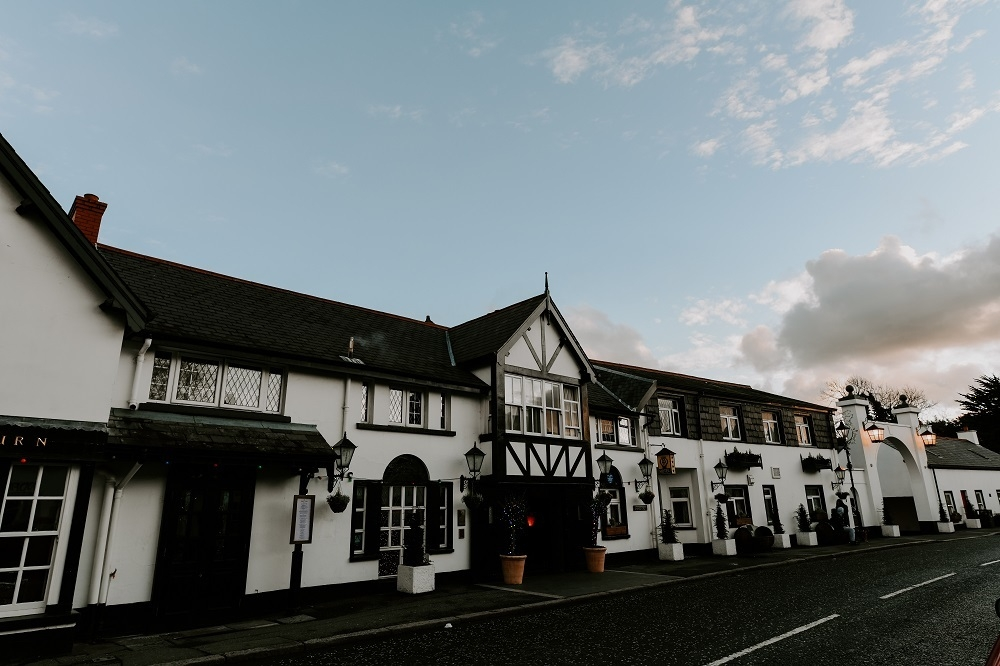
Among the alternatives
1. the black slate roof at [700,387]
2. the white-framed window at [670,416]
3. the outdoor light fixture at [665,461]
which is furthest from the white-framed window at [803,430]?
the outdoor light fixture at [665,461]

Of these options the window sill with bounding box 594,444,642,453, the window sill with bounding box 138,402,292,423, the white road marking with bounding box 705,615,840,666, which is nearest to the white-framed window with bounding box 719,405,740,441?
the window sill with bounding box 594,444,642,453

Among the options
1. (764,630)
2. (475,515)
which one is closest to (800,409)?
(475,515)

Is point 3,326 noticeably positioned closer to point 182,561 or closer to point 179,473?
point 179,473

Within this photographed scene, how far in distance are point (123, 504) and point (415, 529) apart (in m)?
6.19

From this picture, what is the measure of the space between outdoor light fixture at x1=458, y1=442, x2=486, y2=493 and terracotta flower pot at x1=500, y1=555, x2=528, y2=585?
89.9 inches

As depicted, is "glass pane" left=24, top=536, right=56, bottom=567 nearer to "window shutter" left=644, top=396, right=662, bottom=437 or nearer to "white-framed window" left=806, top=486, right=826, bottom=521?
"window shutter" left=644, top=396, right=662, bottom=437

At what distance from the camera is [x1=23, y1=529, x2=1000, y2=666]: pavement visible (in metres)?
8.79

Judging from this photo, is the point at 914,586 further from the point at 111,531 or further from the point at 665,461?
the point at 111,531

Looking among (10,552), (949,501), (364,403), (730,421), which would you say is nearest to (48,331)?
(10,552)

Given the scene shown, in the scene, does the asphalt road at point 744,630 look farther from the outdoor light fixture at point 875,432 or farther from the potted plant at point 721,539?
the outdoor light fixture at point 875,432

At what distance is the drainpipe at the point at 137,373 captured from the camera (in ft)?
37.6

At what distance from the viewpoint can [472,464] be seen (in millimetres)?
16109

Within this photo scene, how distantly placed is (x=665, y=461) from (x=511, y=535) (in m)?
8.46

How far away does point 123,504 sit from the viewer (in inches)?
428
